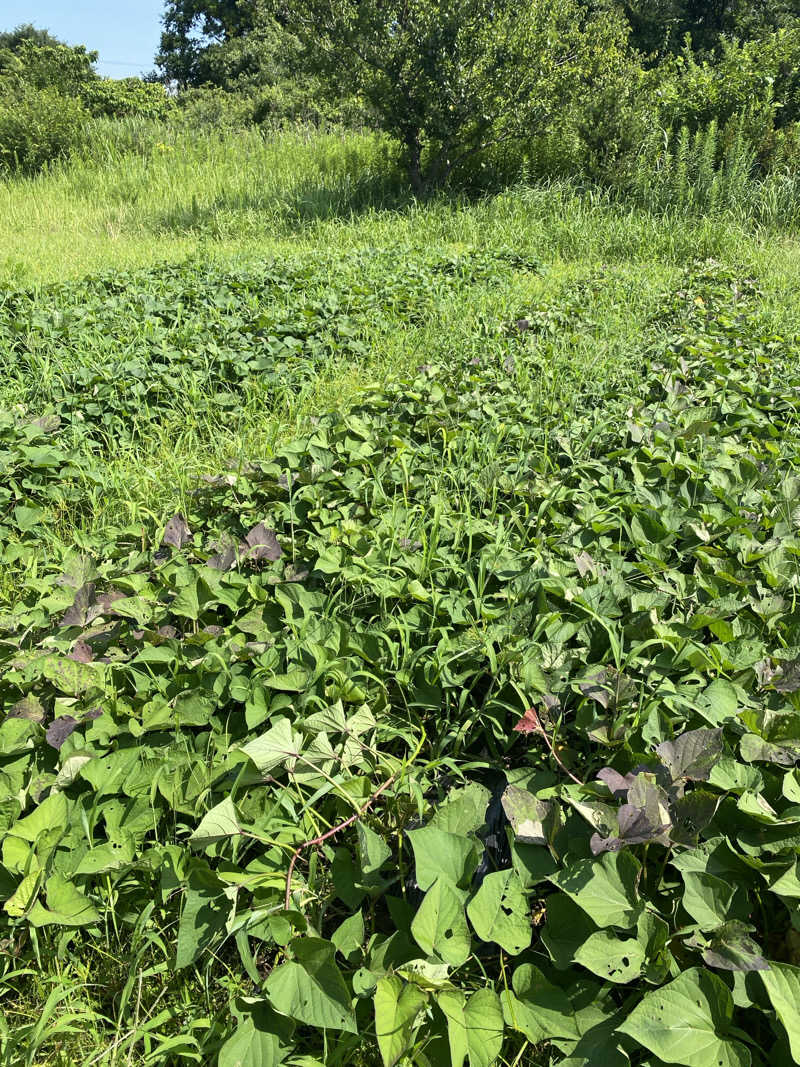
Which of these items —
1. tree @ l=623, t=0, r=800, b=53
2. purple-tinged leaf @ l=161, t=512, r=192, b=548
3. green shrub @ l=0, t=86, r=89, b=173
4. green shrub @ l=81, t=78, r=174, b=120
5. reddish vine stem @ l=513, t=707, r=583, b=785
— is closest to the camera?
reddish vine stem @ l=513, t=707, r=583, b=785

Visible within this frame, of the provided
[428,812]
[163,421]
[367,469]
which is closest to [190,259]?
[163,421]

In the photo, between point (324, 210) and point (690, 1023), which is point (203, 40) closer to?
point (324, 210)

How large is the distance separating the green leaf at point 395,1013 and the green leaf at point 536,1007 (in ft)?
0.49

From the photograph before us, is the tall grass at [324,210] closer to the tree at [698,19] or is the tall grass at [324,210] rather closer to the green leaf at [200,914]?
the green leaf at [200,914]

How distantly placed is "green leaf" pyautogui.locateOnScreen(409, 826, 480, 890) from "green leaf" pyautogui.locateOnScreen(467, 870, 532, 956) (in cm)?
4

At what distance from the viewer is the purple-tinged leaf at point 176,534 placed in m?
2.27

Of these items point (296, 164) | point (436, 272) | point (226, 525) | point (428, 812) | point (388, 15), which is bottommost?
point (428, 812)

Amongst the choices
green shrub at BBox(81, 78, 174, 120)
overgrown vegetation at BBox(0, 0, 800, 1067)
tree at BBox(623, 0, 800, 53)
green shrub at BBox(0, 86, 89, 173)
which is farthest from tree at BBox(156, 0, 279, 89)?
overgrown vegetation at BBox(0, 0, 800, 1067)

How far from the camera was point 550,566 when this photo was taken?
194 centimetres

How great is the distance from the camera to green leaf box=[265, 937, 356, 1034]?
40.8 inches

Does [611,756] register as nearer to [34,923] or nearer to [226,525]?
[34,923]

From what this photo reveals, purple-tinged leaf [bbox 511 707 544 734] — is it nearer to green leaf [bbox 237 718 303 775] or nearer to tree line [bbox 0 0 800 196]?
green leaf [bbox 237 718 303 775]

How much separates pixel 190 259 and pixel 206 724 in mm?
5249

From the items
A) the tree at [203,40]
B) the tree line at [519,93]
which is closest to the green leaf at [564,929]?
the tree line at [519,93]
